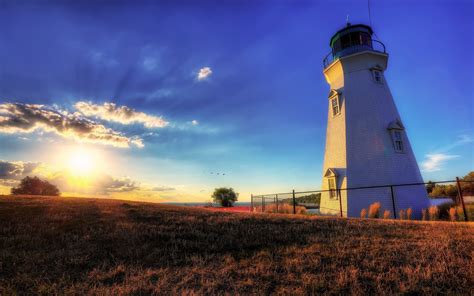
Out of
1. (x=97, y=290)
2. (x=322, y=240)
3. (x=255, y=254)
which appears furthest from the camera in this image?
(x=322, y=240)

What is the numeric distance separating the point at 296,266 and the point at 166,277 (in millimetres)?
2110

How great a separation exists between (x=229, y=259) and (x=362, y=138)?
15.0m

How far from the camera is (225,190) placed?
38188 millimetres

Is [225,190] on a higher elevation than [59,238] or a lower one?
higher

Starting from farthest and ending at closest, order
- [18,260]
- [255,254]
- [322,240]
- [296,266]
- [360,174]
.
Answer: [360,174] → [322,240] → [255,254] → [18,260] → [296,266]

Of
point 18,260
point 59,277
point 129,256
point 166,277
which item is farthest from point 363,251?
point 18,260

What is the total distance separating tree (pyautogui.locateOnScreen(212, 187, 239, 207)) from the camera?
122ft

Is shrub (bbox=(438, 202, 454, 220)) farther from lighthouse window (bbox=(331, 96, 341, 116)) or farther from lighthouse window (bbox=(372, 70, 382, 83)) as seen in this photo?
lighthouse window (bbox=(372, 70, 382, 83))

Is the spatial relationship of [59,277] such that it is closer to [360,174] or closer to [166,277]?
[166,277]

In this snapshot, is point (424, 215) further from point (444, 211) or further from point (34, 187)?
point (34, 187)

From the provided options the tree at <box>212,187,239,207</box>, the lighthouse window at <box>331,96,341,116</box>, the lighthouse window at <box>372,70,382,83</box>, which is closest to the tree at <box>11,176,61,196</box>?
the tree at <box>212,187,239,207</box>

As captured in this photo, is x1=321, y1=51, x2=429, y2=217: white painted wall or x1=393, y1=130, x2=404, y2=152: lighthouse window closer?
x1=321, y1=51, x2=429, y2=217: white painted wall

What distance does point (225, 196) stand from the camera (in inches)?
1478

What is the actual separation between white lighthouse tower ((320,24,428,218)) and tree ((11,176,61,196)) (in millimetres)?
42141
